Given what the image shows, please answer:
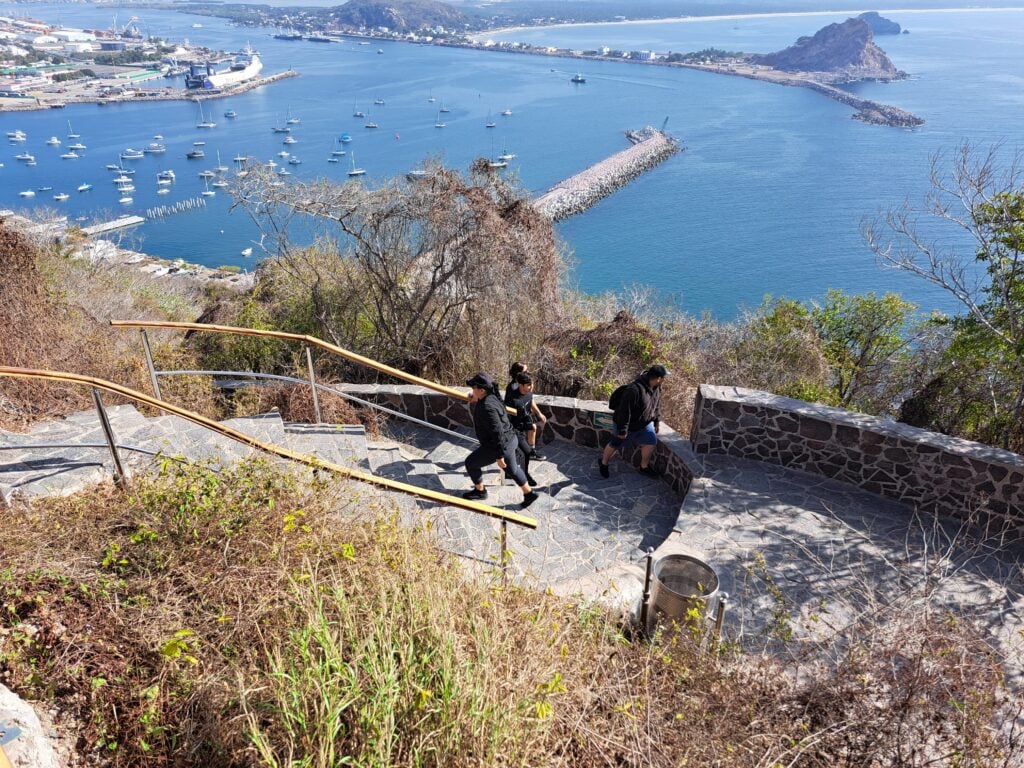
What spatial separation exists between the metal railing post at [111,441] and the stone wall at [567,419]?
12.5 feet

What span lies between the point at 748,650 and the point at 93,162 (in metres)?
95.6

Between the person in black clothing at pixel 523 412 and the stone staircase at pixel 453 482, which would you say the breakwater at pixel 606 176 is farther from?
the person in black clothing at pixel 523 412

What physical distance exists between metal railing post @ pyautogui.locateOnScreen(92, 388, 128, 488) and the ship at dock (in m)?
134

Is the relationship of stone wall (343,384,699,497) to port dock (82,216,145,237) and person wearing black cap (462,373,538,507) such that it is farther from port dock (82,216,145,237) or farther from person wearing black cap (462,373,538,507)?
port dock (82,216,145,237)

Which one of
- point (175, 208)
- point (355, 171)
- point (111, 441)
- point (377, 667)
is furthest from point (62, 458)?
point (175, 208)

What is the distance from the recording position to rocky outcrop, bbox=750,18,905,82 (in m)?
127

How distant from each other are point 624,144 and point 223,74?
277ft

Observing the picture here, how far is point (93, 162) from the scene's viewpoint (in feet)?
260

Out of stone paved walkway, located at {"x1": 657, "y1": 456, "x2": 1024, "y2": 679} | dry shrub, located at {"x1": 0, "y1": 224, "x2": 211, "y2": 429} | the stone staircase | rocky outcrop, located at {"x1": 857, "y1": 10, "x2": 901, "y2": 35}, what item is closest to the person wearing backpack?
the stone staircase

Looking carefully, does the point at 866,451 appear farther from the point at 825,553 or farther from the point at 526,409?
the point at 526,409

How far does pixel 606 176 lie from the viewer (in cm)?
A: 6938

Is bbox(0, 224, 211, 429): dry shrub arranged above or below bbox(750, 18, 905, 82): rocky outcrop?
below

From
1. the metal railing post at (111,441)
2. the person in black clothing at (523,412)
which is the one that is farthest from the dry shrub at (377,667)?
the person in black clothing at (523,412)

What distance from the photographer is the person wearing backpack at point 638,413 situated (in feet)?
22.8
